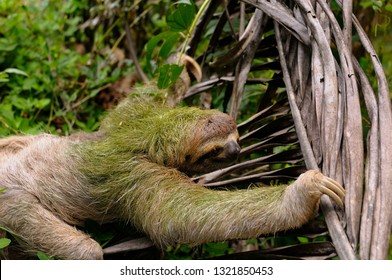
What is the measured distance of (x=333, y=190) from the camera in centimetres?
284

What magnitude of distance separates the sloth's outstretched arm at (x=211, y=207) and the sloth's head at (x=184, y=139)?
125 mm

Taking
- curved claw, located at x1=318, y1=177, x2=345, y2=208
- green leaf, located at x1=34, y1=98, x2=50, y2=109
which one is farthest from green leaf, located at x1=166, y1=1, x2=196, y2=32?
curved claw, located at x1=318, y1=177, x2=345, y2=208

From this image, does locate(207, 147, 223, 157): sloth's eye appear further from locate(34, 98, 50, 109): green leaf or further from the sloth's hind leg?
locate(34, 98, 50, 109): green leaf

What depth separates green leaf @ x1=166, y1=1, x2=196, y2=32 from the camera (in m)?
4.22

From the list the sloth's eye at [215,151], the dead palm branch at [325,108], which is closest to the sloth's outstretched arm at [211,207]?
the dead palm branch at [325,108]

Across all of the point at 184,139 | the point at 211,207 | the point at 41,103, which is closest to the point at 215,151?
the point at 184,139

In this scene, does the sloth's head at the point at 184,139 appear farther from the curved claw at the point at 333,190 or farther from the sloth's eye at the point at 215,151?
the curved claw at the point at 333,190

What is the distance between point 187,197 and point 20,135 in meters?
1.90

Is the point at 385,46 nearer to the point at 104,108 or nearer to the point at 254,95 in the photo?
the point at 254,95

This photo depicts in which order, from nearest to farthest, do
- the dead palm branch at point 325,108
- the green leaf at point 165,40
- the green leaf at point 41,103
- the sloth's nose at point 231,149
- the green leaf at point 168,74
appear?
the dead palm branch at point 325,108 → the sloth's nose at point 231,149 → the green leaf at point 168,74 → the green leaf at point 165,40 → the green leaf at point 41,103

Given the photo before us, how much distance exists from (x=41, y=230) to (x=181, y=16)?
1810 millimetres

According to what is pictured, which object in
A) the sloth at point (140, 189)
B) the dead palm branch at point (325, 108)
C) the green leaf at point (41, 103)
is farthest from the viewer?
the green leaf at point (41, 103)

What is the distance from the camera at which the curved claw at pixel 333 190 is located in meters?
2.84

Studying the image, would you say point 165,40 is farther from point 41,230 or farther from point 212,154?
point 41,230
